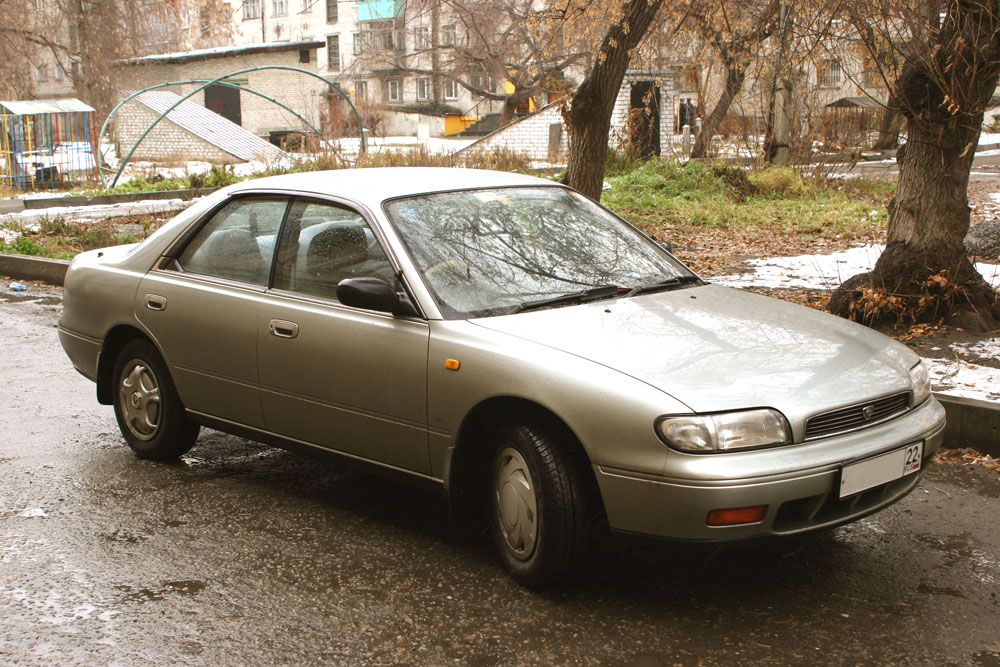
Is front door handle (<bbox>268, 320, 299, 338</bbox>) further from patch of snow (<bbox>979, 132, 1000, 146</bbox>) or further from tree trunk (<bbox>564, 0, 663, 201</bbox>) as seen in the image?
patch of snow (<bbox>979, 132, 1000, 146</bbox>)

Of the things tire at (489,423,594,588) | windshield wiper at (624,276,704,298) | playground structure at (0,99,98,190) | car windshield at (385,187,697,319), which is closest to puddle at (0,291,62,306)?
car windshield at (385,187,697,319)

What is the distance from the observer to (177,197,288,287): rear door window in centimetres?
533

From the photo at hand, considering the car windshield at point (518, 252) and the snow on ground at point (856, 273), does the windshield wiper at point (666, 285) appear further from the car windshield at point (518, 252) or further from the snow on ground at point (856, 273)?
the snow on ground at point (856, 273)

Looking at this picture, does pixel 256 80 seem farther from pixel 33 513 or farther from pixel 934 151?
pixel 33 513

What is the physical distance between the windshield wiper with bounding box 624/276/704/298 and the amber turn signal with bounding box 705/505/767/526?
134 cm

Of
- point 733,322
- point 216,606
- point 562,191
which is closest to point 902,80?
point 562,191

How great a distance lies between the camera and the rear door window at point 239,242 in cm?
533

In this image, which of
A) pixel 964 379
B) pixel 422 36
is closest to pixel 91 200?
pixel 964 379

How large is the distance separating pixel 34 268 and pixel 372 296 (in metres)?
9.94

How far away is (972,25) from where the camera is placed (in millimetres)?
7613

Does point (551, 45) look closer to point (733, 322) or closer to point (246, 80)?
point (733, 322)

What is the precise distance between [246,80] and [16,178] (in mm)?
31724

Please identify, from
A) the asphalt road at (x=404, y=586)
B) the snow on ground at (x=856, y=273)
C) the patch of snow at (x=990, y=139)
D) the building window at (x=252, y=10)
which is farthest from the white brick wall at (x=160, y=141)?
the building window at (x=252, y=10)

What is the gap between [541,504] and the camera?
13.2 feet
